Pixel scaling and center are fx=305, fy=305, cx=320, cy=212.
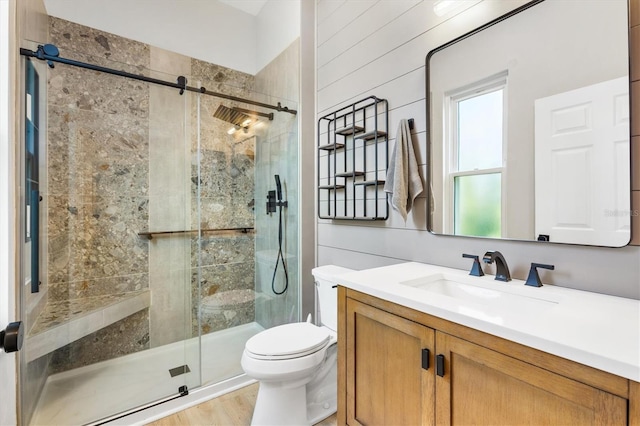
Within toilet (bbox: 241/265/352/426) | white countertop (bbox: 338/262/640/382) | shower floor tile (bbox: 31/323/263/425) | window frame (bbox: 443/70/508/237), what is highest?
window frame (bbox: 443/70/508/237)

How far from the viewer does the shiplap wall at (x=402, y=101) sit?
41.3 inches

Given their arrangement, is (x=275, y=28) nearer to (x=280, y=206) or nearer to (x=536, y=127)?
(x=280, y=206)

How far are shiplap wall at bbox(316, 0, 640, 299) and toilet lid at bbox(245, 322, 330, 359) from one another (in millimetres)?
525

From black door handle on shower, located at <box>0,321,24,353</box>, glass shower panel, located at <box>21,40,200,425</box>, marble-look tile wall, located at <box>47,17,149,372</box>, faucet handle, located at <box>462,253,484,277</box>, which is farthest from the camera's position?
marble-look tile wall, located at <box>47,17,149,372</box>

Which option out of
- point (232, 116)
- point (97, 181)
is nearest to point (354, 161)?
point (232, 116)

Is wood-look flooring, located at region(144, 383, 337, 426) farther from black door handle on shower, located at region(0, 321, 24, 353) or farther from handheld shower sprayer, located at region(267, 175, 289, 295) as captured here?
black door handle on shower, located at region(0, 321, 24, 353)

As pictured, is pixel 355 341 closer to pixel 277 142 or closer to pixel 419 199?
pixel 419 199

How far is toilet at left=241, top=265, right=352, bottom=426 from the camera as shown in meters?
1.44

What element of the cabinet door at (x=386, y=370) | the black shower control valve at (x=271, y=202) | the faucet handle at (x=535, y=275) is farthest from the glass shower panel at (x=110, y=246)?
the faucet handle at (x=535, y=275)

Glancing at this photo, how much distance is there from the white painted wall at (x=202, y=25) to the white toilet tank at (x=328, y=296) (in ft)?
5.95

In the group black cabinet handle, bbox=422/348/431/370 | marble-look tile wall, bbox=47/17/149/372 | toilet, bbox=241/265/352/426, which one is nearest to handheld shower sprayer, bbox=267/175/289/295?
toilet, bbox=241/265/352/426

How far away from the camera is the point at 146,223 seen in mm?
2277

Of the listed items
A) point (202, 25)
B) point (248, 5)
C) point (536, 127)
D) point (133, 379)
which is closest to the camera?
point (536, 127)

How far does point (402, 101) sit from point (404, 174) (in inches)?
16.4
